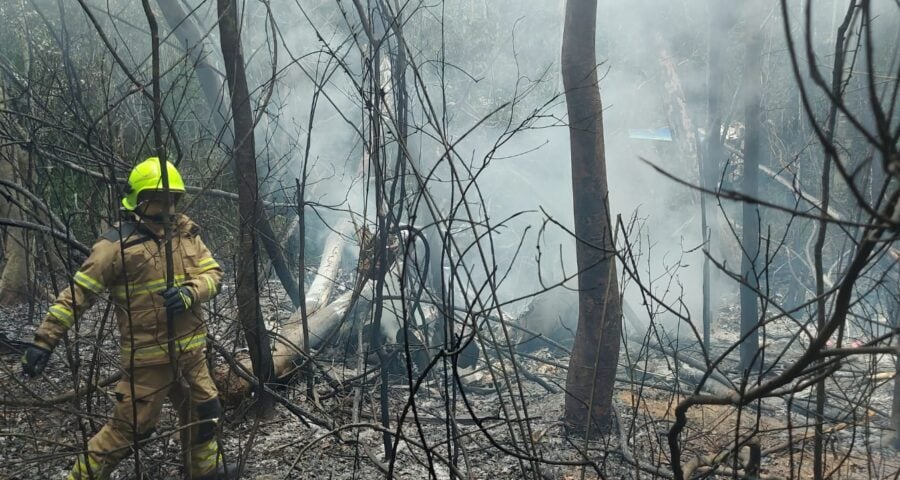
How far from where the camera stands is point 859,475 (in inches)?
182

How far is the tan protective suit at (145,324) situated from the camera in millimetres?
3303

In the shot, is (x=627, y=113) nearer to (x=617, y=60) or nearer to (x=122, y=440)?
(x=617, y=60)

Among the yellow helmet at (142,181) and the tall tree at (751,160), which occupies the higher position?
the tall tree at (751,160)

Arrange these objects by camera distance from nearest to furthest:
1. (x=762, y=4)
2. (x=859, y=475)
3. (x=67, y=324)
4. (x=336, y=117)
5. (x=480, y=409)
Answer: (x=67, y=324) → (x=859, y=475) → (x=480, y=409) → (x=762, y=4) → (x=336, y=117)

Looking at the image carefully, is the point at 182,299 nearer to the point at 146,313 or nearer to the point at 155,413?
the point at 146,313

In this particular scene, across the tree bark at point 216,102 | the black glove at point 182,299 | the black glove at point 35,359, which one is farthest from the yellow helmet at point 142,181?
the tree bark at point 216,102

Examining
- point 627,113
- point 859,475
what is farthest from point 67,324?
point 627,113

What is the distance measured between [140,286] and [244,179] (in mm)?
925

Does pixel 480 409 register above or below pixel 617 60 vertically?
below

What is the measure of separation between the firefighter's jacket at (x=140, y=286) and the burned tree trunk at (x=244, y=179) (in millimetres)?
272

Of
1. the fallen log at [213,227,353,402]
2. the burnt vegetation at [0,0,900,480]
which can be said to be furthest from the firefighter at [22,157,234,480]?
the fallen log at [213,227,353,402]

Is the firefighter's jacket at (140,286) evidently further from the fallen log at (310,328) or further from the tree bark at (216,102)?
the tree bark at (216,102)

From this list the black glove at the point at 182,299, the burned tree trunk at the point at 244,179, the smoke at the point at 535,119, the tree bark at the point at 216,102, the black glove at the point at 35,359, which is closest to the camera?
the black glove at the point at 182,299

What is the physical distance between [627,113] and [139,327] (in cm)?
1540
